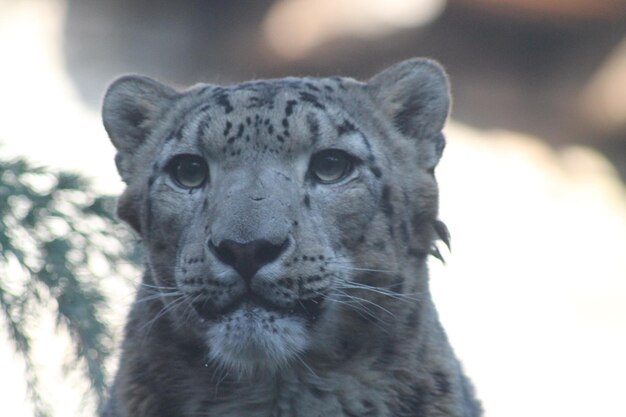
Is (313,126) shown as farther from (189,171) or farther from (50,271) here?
(50,271)

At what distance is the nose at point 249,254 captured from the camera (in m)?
3.67

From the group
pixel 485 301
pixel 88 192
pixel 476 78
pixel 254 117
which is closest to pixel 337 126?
pixel 254 117

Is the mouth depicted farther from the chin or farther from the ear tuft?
the ear tuft

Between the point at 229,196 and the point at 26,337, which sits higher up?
the point at 229,196

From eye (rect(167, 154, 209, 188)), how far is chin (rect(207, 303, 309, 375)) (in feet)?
1.81

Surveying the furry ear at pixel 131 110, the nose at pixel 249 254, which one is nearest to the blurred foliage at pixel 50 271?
the furry ear at pixel 131 110

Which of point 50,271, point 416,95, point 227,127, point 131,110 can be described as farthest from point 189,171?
point 50,271

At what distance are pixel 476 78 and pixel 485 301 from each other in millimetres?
2665

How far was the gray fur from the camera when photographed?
12.5 feet

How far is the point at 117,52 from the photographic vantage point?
13586mm

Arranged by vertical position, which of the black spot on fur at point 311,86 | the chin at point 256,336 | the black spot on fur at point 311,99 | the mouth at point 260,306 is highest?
the black spot on fur at point 311,86

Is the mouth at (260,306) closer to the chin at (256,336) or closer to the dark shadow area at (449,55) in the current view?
the chin at (256,336)

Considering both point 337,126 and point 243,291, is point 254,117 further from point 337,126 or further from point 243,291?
point 243,291

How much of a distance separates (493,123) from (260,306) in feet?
32.9
